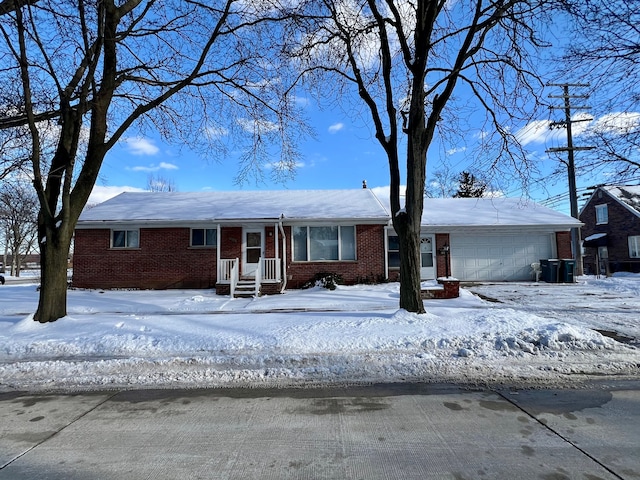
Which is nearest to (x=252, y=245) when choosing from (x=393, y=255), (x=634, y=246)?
(x=393, y=255)

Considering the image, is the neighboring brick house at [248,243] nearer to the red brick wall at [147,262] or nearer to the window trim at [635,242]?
the red brick wall at [147,262]

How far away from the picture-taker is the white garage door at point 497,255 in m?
17.3

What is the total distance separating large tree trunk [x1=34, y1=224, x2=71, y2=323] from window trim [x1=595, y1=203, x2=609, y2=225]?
3511cm

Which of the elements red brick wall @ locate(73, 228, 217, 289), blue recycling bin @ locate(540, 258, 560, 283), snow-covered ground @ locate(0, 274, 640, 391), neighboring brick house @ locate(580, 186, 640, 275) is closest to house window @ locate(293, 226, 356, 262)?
red brick wall @ locate(73, 228, 217, 289)

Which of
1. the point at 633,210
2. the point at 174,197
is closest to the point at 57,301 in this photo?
the point at 174,197

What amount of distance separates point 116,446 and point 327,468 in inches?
73.1

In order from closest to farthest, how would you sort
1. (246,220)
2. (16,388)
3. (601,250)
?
(16,388)
(246,220)
(601,250)

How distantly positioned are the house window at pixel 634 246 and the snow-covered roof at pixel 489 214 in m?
11.8

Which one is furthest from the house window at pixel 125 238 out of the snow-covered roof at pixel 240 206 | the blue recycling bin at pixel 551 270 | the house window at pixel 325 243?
the blue recycling bin at pixel 551 270

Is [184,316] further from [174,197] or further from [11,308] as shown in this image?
[174,197]

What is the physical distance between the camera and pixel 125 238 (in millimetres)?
15664

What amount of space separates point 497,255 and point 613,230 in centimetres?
1771

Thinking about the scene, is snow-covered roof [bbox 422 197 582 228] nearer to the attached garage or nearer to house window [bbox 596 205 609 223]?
the attached garage

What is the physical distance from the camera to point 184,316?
347 inches
